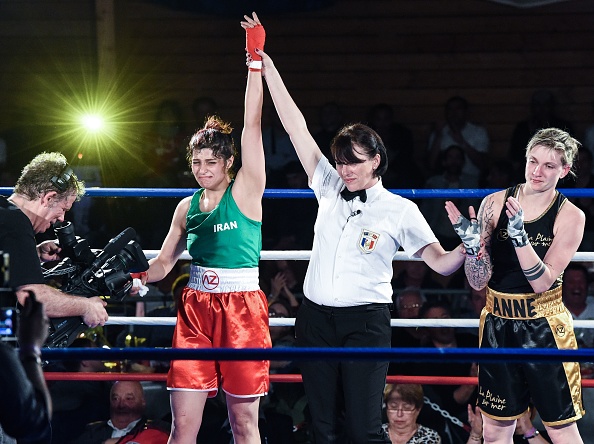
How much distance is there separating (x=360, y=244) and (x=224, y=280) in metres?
0.49

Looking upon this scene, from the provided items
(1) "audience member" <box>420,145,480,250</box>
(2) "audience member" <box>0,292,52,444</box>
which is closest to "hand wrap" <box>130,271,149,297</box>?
(2) "audience member" <box>0,292,52,444</box>

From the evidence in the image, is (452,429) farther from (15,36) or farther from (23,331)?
(15,36)

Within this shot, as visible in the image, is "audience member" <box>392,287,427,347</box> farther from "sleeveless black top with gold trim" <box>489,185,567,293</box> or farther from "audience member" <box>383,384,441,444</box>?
"sleeveless black top with gold trim" <box>489,185,567,293</box>

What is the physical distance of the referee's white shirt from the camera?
299 centimetres

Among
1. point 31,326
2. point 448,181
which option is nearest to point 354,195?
point 31,326

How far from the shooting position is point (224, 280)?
10.4 ft

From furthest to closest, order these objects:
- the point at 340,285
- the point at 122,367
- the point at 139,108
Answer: the point at 139,108 < the point at 122,367 < the point at 340,285

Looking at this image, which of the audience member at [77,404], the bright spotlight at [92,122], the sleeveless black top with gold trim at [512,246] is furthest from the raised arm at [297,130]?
the bright spotlight at [92,122]

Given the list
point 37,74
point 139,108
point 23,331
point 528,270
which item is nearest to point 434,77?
point 139,108

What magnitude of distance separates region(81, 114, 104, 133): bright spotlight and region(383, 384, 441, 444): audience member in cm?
384

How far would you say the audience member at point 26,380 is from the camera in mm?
2092

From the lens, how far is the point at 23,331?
2.12 meters

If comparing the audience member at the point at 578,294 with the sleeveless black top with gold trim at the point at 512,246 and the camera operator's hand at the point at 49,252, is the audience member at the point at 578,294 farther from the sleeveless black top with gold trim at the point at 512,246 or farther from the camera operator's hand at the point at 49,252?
the camera operator's hand at the point at 49,252

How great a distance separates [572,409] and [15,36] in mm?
5880
